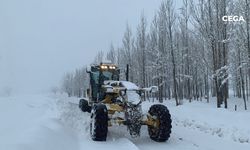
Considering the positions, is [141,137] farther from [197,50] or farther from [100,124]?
[197,50]

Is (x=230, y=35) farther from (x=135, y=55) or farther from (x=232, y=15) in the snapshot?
(x=135, y=55)

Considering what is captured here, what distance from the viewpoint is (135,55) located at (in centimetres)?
5631

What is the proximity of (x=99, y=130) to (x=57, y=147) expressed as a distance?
163cm

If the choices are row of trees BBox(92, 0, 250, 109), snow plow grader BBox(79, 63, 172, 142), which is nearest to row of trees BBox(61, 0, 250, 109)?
row of trees BBox(92, 0, 250, 109)

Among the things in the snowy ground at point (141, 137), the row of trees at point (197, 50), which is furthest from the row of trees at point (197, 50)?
the snowy ground at point (141, 137)

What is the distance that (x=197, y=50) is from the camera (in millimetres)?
45500

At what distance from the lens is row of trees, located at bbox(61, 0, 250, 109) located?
92.6ft

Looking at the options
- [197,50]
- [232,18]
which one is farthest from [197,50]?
[232,18]

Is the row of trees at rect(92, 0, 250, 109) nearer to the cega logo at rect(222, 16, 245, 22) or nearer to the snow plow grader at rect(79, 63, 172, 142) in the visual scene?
the cega logo at rect(222, 16, 245, 22)

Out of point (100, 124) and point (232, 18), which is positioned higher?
point (232, 18)

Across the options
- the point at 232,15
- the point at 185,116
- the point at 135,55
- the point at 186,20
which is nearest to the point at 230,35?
the point at 232,15

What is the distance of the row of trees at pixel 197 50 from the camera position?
2823cm

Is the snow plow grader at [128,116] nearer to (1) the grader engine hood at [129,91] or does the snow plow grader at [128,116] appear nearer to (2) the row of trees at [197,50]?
(1) the grader engine hood at [129,91]

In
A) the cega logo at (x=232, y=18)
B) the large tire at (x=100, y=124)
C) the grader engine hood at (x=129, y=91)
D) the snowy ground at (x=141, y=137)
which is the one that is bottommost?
the snowy ground at (x=141, y=137)
